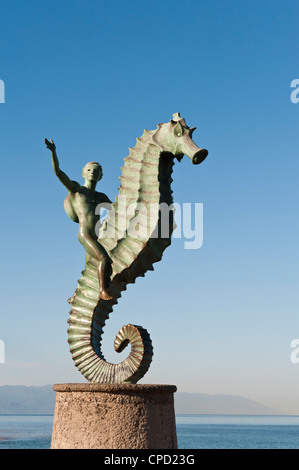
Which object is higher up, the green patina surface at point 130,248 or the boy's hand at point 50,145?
the boy's hand at point 50,145

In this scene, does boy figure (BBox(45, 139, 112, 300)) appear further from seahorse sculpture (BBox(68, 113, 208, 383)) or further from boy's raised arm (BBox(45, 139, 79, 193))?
seahorse sculpture (BBox(68, 113, 208, 383))

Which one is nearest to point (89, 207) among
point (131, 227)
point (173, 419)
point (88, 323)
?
point (131, 227)

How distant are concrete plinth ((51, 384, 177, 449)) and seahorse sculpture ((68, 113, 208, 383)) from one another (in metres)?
0.43

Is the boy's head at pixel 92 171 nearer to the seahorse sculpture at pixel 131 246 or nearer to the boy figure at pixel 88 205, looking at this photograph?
the boy figure at pixel 88 205

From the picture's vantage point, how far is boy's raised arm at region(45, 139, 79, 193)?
7.52 metres

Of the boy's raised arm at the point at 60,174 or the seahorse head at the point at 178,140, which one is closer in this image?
the seahorse head at the point at 178,140

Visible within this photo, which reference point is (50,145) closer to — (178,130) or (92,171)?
(92,171)

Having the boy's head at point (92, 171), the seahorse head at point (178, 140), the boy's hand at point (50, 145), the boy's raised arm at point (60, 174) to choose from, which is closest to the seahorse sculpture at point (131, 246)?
the seahorse head at point (178, 140)

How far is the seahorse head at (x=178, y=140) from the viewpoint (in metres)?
7.11

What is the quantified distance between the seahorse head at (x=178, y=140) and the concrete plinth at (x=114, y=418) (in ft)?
9.16

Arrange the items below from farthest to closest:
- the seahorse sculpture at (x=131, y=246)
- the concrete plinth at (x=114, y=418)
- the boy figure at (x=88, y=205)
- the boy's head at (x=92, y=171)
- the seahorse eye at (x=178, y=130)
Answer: the boy's head at (x=92, y=171)
the boy figure at (x=88, y=205)
the seahorse eye at (x=178, y=130)
the seahorse sculpture at (x=131, y=246)
the concrete plinth at (x=114, y=418)

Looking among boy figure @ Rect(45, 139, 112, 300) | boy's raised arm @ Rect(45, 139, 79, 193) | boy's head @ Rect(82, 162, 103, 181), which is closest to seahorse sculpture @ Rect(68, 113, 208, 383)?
boy figure @ Rect(45, 139, 112, 300)
